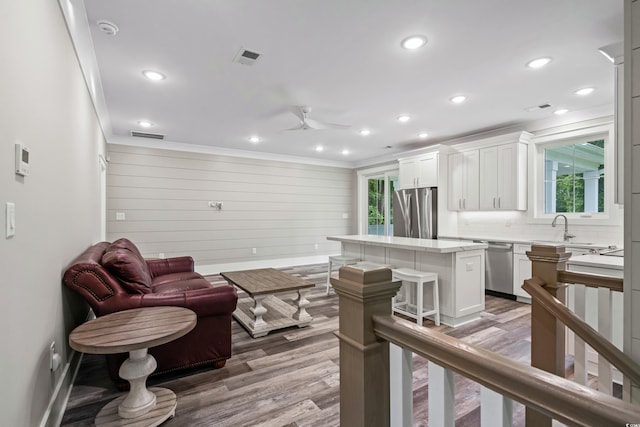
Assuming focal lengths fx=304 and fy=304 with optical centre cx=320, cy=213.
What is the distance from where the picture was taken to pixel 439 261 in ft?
11.4

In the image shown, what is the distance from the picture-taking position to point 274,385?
226 centimetres

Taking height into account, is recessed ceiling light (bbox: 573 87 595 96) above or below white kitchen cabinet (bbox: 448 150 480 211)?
above

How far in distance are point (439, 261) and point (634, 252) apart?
7.76 feet

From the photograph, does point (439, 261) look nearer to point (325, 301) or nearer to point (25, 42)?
point (325, 301)

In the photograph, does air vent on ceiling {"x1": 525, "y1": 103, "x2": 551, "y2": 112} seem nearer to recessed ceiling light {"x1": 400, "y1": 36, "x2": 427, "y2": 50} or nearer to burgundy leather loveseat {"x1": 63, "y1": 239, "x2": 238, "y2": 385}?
recessed ceiling light {"x1": 400, "y1": 36, "x2": 427, "y2": 50}

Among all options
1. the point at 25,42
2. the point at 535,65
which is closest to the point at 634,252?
the point at 535,65

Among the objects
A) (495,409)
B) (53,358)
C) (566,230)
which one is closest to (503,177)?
(566,230)

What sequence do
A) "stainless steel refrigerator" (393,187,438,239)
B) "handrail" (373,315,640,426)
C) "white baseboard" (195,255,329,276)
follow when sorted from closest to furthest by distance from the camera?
"handrail" (373,315,640,426), "stainless steel refrigerator" (393,187,438,239), "white baseboard" (195,255,329,276)

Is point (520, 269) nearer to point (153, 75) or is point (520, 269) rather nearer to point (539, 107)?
point (539, 107)

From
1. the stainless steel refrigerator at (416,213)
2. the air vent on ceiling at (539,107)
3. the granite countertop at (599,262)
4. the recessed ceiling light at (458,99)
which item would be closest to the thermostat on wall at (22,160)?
the granite countertop at (599,262)

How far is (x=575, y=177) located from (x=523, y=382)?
16.8 ft

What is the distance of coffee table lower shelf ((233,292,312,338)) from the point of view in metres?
3.21

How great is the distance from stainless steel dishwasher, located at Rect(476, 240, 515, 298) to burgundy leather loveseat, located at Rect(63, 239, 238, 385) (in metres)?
3.78

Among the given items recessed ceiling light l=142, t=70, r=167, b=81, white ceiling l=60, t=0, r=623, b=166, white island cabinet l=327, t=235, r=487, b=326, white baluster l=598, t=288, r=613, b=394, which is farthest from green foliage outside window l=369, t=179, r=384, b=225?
white baluster l=598, t=288, r=613, b=394
